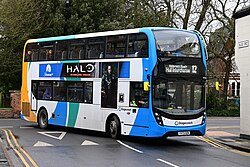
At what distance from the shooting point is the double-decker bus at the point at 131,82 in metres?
16.5

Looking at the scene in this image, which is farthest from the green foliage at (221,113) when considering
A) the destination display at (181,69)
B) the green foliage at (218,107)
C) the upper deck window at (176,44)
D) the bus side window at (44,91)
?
the destination display at (181,69)

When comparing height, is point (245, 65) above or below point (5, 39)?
below

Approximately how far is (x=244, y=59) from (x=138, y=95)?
5.10m

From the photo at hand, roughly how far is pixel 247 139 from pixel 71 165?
924 centimetres

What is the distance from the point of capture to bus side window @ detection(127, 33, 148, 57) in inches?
662

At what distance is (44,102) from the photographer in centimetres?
2241

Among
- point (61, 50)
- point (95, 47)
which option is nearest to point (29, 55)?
point (61, 50)

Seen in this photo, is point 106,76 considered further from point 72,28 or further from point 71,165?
point 72,28

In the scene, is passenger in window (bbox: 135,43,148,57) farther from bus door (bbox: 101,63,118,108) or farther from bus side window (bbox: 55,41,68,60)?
bus side window (bbox: 55,41,68,60)

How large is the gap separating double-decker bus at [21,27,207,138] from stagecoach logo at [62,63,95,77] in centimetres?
2

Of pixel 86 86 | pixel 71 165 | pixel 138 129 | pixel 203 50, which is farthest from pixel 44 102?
pixel 71 165

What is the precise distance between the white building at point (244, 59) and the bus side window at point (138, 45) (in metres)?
4.61

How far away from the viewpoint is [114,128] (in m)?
18.3

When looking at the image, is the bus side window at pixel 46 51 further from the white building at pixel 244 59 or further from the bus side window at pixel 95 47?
the white building at pixel 244 59
